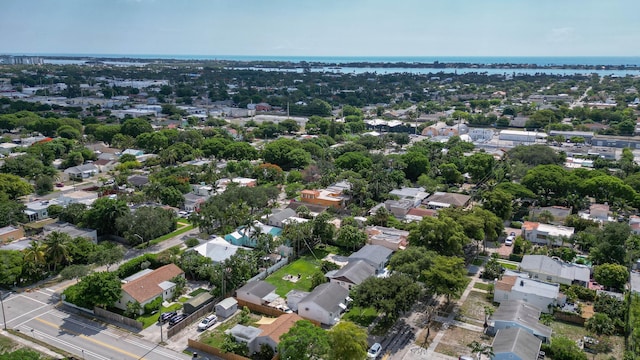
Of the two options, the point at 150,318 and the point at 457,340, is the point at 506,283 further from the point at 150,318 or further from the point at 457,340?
the point at 150,318

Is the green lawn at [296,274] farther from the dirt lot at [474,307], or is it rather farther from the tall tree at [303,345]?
the dirt lot at [474,307]

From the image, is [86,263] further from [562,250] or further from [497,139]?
[497,139]

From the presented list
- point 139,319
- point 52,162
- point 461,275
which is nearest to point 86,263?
point 139,319

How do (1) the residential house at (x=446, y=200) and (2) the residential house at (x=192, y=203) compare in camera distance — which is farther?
(1) the residential house at (x=446, y=200)

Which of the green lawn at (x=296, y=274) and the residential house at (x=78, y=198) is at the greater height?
the residential house at (x=78, y=198)

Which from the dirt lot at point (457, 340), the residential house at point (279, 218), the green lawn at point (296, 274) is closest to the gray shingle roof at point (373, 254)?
the green lawn at point (296, 274)

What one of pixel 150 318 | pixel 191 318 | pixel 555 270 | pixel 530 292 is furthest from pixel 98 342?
pixel 555 270

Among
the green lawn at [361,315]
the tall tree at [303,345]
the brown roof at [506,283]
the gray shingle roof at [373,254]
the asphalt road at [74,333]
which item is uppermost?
the tall tree at [303,345]
